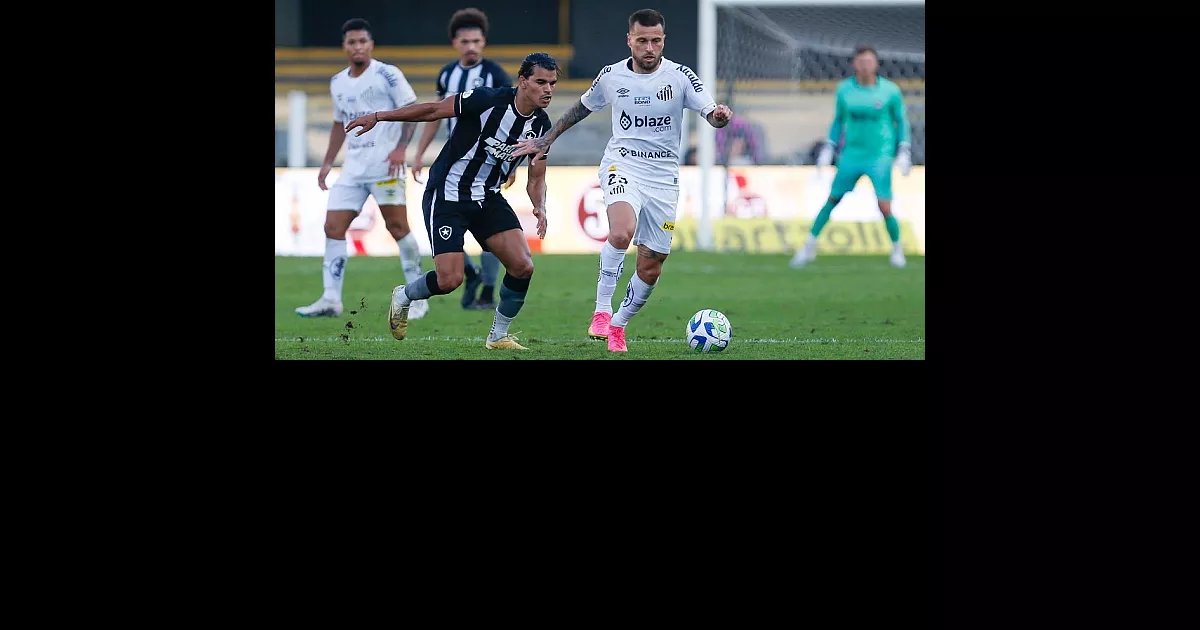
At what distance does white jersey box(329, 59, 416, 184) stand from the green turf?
100 cm

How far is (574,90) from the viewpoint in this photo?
23.0 meters

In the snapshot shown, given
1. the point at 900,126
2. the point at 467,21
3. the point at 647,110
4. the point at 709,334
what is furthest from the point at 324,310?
the point at 900,126

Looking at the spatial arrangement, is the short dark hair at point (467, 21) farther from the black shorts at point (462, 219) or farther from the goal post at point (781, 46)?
the goal post at point (781, 46)

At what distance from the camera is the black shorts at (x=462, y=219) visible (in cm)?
743

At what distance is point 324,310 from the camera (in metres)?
9.83

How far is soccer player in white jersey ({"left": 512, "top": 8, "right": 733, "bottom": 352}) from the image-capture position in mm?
7691

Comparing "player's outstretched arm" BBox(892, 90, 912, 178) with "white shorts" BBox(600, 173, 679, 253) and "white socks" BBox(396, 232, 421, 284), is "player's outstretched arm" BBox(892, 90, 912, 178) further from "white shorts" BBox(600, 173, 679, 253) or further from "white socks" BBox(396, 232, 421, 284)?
"white shorts" BBox(600, 173, 679, 253)

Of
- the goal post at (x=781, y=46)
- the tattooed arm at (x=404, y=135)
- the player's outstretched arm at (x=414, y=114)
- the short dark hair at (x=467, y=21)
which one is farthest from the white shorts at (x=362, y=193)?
the goal post at (x=781, y=46)

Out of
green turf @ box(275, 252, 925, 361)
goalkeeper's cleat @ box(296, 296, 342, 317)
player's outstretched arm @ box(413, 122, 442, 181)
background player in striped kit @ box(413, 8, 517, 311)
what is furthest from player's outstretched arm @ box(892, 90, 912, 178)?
goalkeeper's cleat @ box(296, 296, 342, 317)

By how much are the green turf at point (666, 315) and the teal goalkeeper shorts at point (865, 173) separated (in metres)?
0.77

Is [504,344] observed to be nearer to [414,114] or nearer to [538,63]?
[414,114]

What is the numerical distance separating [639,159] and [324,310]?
2.95 metres
